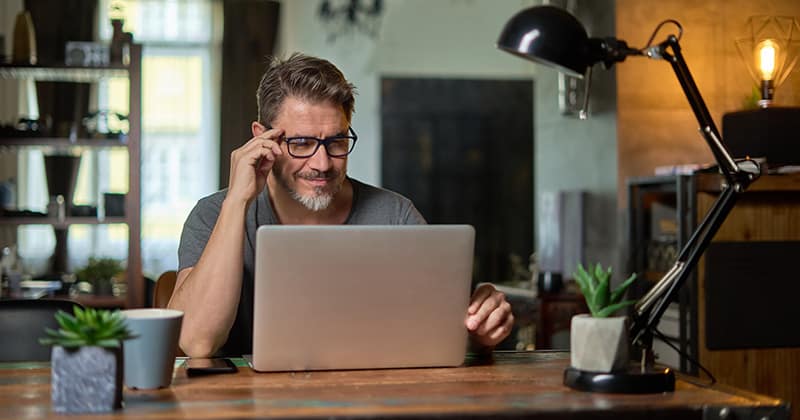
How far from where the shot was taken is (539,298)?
441 cm

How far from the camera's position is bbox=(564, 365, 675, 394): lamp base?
1516mm

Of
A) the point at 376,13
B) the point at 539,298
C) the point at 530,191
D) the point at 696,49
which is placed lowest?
the point at 539,298

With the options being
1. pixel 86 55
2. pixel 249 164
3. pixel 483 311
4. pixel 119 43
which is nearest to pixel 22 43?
pixel 86 55

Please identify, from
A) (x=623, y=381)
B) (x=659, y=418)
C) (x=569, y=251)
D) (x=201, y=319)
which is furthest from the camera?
(x=569, y=251)

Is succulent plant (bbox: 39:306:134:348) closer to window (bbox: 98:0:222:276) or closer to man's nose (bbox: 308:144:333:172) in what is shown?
man's nose (bbox: 308:144:333:172)

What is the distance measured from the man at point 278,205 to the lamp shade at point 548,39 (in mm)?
467

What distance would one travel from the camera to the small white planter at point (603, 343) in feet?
5.02

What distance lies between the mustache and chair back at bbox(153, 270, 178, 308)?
0.38 m

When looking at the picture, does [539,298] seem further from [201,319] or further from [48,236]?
[48,236]

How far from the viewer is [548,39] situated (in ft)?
5.21

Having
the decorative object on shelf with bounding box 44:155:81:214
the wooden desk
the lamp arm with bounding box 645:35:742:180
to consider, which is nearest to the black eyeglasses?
the wooden desk

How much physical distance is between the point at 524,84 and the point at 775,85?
3.59 meters

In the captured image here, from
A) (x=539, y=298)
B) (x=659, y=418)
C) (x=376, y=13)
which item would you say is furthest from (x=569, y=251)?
(x=659, y=418)

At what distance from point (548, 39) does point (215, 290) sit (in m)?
0.80
